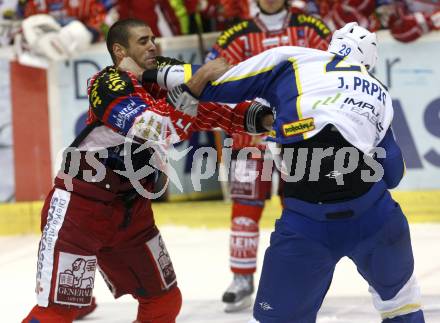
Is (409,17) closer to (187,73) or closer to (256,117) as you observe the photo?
(256,117)

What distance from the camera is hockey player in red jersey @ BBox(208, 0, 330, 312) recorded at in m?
5.00

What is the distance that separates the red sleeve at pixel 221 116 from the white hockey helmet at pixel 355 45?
0.53m

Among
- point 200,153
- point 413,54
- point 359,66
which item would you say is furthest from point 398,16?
point 359,66

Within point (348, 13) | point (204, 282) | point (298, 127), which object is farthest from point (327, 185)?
point (348, 13)

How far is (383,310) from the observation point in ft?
11.1

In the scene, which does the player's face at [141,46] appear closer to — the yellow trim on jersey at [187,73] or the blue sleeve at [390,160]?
the yellow trim on jersey at [187,73]

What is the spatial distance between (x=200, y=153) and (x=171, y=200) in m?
0.70

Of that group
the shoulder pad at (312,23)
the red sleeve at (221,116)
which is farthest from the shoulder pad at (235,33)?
the red sleeve at (221,116)

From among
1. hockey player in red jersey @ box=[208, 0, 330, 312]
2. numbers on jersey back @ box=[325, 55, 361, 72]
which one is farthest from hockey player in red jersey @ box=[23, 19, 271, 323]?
hockey player in red jersey @ box=[208, 0, 330, 312]

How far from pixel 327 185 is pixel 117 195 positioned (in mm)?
949

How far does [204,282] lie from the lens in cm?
556

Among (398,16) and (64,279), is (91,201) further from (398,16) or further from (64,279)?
(398,16)

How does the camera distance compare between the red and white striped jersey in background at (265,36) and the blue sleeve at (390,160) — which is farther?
the red and white striped jersey in background at (265,36)

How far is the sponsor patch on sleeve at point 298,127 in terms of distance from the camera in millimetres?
3205
